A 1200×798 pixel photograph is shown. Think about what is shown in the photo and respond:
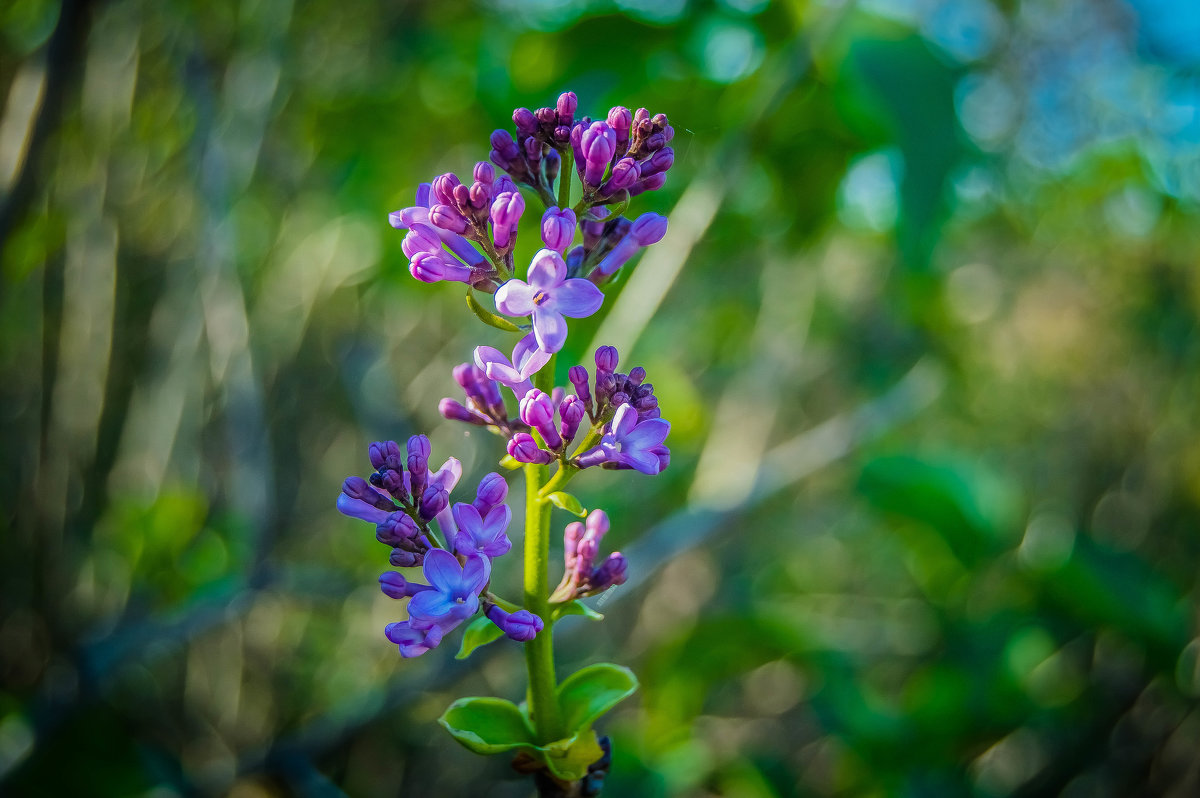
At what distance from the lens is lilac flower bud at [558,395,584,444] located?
1.51 feet

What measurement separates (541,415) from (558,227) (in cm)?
12

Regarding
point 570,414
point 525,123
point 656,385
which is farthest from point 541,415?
point 656,385

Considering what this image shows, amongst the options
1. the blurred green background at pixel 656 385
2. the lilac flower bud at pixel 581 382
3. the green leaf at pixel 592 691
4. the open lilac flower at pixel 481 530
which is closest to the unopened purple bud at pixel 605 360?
the lilac flower bud at pixel 581 382

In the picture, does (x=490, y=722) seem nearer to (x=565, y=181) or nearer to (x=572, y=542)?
(x=572, y=542)

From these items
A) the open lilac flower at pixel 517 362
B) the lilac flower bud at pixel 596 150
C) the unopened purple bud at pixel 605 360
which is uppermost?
the lilac flower bud at pixel 596 150

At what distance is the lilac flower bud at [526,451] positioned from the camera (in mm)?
451

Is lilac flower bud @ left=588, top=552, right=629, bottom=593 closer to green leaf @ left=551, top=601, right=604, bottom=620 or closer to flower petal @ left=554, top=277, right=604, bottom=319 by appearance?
green leaf @ left=551, top=601, right=604, bottom=620

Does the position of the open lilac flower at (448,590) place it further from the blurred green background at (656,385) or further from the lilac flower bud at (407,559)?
the blurred green background at (656,385)

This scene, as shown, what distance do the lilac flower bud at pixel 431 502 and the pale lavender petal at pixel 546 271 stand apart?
0.14 metres

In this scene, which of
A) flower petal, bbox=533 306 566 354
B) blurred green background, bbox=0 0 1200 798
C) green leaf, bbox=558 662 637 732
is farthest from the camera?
blurred green background, bbox=0 0 1200 798

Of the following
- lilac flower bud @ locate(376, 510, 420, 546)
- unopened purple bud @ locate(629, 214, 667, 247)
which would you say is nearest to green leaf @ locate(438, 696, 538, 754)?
lilac flower bud @ locate(376, 510, 420, 546)

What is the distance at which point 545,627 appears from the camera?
0.48m

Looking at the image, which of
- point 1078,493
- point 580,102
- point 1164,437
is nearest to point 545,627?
point 580,102

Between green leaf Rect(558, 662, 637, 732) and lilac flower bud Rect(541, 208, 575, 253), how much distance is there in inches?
12.2
